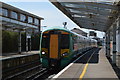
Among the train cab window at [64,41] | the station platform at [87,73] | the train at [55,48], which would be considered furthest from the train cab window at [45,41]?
the station platform at [87,73]

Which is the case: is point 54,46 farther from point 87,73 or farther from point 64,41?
point 87,73

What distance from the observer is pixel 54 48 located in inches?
502

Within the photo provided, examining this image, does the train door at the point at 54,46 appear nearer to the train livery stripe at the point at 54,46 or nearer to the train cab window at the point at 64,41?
the train livery stripe at the point at 54,46

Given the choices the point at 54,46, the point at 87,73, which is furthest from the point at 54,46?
the point at 87,73

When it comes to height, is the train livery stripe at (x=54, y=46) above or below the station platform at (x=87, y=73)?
above

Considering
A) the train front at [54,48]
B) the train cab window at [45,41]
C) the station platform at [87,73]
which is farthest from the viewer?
the train cab window at [45,41]

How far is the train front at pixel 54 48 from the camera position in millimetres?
12594

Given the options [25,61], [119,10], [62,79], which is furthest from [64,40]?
[25,61]

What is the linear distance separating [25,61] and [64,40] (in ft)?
20.8

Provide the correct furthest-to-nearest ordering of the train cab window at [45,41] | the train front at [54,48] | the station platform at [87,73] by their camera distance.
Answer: the train cab window at [45,41] < the train front at [54,48] < the station platform at [87,73]

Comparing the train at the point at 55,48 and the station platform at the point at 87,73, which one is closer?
the station platform at the point at 87,73

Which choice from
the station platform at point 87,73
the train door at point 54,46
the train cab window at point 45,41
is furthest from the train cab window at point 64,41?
the station platform at point 87,73

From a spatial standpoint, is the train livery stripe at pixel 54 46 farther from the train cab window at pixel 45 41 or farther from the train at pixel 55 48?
the train cab window at pixel 45 41

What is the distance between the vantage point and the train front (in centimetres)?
1259
